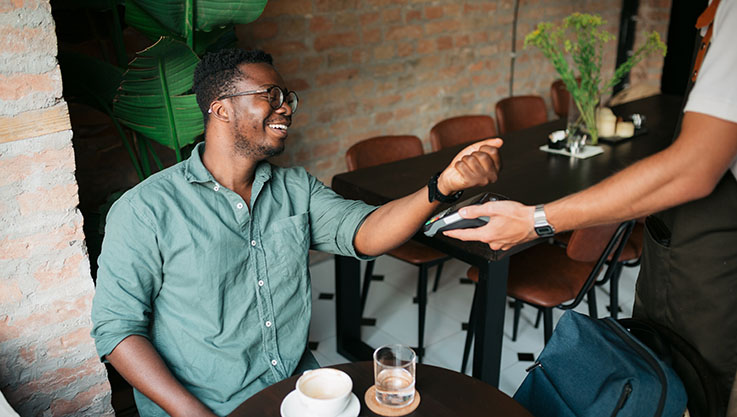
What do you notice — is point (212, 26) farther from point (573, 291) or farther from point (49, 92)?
point (573, 291)

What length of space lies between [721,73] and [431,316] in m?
2.18

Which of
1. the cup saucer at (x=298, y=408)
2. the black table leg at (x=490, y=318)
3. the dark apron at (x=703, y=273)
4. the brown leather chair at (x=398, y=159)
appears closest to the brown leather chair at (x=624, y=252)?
the brown leather chair at (x=398, y=159)

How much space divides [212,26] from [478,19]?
2.65 metres

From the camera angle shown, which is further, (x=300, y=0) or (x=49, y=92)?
(x=300, y=0)

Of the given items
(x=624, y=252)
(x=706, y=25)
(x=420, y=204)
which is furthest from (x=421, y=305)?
(x=706, y=25)

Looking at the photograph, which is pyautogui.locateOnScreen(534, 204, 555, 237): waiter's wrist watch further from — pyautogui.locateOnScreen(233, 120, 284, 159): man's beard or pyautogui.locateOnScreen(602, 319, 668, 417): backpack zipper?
pyautogui.locateOnScreen(233, 120, 284, 159): man's beard

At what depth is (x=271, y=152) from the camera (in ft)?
5.27

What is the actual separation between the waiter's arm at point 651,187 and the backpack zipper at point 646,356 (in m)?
0.23

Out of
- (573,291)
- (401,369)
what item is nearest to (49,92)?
(401,369)

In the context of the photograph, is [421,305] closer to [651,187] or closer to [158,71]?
[158,71]

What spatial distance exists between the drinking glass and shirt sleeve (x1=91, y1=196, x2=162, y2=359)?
594mm

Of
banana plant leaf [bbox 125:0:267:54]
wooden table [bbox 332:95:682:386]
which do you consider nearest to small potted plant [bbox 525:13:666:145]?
wooden table [bbox 332:95:682:386]

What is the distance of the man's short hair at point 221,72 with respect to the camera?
5.12ft

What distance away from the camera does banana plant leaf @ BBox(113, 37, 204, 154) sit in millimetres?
2023
